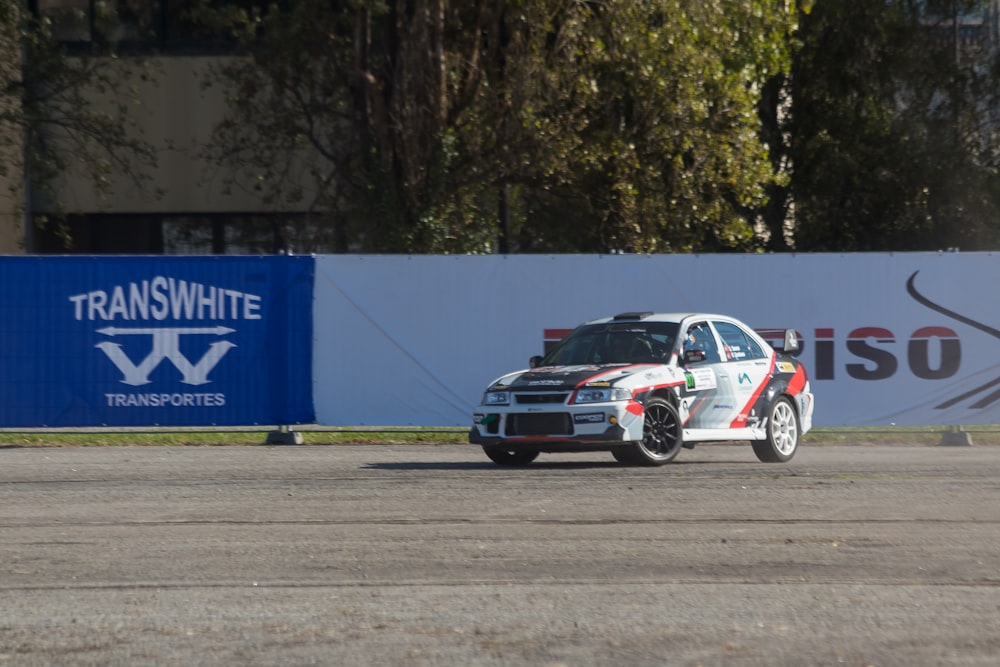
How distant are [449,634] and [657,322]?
841 cm

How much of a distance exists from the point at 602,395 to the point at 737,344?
Result: 224 cm

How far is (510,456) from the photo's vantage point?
14359 millimetres

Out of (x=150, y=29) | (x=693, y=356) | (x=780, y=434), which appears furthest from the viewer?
(x=150, y=29)

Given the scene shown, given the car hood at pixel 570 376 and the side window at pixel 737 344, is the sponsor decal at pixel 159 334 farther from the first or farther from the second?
the side window at pixel 737 344

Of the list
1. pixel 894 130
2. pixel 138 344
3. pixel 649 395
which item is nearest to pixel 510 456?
pixel 649 395

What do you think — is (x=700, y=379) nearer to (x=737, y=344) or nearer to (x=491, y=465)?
(x=737, y=344)

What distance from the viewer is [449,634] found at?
6520mm

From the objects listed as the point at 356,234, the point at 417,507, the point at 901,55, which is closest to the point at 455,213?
the point at 356,234

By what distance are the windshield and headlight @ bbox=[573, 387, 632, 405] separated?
85cm

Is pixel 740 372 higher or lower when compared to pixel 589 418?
higher

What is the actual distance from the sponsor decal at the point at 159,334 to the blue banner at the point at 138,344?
0.01m

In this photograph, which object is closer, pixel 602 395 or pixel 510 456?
pixel 602 395

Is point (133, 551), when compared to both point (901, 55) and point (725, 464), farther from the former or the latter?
point (901, 55)

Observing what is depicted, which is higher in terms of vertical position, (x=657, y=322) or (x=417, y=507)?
(x=657, y=322)
